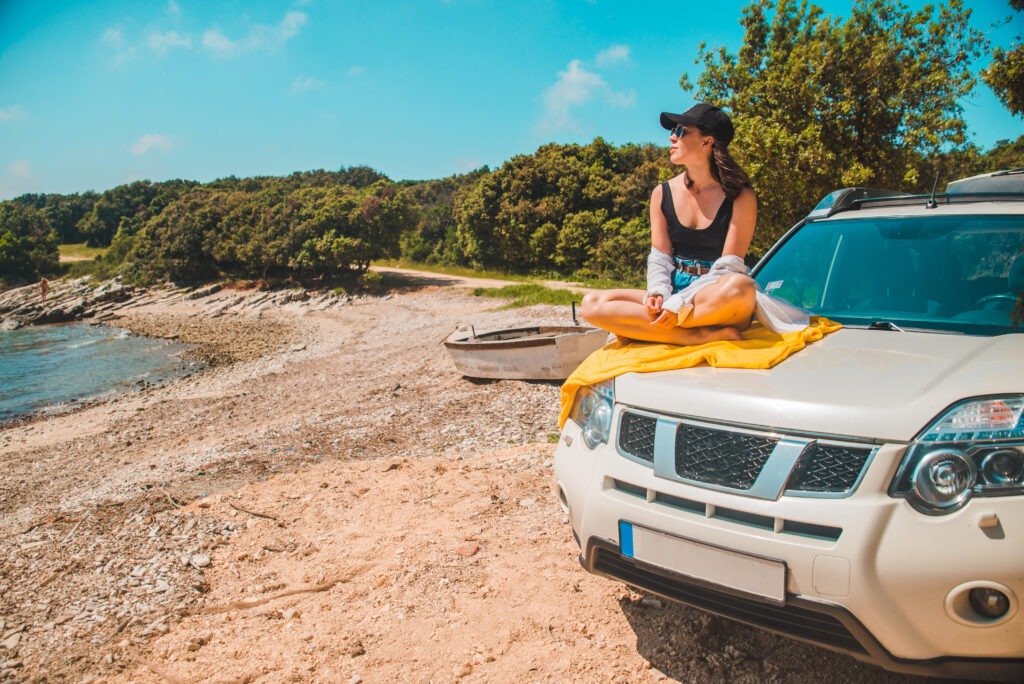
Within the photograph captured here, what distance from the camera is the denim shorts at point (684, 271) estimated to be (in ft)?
12.0

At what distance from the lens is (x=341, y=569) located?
13.1 feet

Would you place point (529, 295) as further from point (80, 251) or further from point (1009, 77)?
point (80, 251)

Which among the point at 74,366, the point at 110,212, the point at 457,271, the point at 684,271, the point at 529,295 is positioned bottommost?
the point at 74,366

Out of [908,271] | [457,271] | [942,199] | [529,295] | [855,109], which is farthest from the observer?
[457,271]

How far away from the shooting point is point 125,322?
30766mm

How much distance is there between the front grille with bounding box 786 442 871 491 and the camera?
195 cm

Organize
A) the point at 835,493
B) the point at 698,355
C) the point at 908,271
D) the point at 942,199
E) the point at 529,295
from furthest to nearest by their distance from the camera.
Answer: the point at 529,295, the point at 942,199, the point at 908,271, the point at 698,355, the point at 835,493

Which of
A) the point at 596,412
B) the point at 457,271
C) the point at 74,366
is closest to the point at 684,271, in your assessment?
the point at 596,412

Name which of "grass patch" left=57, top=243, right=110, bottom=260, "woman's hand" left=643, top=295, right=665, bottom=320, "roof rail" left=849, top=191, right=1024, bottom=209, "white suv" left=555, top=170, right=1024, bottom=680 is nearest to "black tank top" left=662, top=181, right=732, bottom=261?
"woman's hand" left=643, top=295, right=665, bottom=320

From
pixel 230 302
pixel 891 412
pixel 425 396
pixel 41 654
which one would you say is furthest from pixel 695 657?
pixel 230 302

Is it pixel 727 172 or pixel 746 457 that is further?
pixel 727 172

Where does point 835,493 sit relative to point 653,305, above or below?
below

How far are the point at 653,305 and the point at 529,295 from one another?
19627 millimetres

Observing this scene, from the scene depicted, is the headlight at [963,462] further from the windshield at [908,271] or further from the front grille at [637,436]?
the windshield at [908,271]
